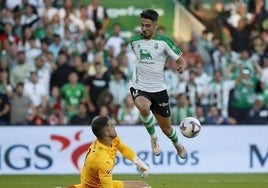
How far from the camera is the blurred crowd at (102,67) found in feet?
70.3

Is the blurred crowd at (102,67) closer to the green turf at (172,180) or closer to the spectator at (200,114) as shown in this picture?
the spectator at (200,114)

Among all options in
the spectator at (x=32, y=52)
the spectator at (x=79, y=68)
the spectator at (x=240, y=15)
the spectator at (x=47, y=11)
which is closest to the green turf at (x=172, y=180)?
the spectator at (x=79, y=68)

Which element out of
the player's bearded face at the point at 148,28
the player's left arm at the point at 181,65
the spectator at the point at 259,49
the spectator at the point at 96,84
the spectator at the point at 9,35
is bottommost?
the spectator at the point at 96,84

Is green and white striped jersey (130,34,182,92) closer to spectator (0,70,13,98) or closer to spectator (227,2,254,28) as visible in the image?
spectator (0,70,13,98)

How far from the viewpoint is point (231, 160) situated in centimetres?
1989

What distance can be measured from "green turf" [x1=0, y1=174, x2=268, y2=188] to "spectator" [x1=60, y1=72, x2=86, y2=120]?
Result: 2.74 m

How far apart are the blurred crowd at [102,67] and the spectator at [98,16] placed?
0.08 ft

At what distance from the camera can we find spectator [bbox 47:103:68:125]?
21116 millimetres

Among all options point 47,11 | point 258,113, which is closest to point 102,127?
point 258,113

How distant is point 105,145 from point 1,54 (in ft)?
33.1

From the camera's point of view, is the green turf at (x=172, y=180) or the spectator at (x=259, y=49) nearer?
the green turf at (x=172, y=180)

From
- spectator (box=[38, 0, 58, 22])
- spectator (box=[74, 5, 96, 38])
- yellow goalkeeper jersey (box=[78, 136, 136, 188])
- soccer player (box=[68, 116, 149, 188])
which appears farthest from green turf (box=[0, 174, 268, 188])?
spectator (box=[38, 0, 58, 22])

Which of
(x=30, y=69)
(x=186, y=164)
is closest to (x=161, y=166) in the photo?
(x=186, y=164)

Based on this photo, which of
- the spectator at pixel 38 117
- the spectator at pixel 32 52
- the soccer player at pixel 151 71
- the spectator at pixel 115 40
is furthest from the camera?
the spectator at pixel 115 40
